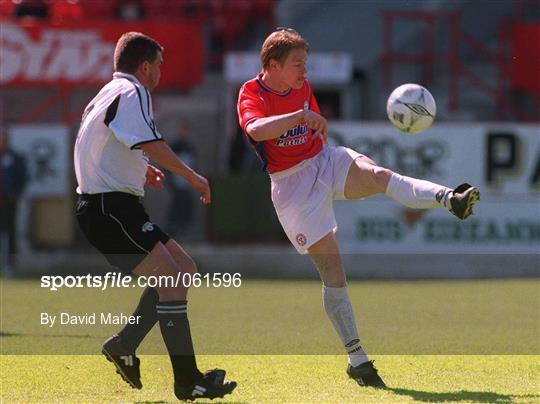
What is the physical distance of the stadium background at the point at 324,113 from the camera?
672 inches

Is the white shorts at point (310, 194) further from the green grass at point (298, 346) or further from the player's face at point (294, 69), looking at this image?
the green grass at point (298, 346)

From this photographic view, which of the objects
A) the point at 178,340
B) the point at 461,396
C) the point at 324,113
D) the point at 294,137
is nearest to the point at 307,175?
the point at 294,137

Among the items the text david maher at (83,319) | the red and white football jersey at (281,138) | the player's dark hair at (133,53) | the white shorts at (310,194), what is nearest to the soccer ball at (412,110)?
the white shorts at (310,194)

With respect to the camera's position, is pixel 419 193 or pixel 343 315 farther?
pixel 343 315

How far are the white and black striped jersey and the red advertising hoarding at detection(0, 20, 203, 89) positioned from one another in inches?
463

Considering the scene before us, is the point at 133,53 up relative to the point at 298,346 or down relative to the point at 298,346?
up

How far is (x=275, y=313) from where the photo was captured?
1155 cm

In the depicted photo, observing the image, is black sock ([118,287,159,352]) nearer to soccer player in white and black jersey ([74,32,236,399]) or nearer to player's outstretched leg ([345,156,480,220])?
soccer player in white and black jersey ([74,32,236,399])

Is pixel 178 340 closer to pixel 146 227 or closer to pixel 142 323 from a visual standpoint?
pixel 142 323

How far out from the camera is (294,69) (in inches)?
290

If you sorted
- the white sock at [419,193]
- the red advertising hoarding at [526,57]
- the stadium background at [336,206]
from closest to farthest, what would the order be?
the white sock at [419,193]
the stadium background at [336,206]
the red advertising hoarding at [526,57]

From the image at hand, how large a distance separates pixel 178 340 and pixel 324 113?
12.4 m

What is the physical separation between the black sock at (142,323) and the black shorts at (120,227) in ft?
1.29

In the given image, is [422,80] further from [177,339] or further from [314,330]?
[177,339]
